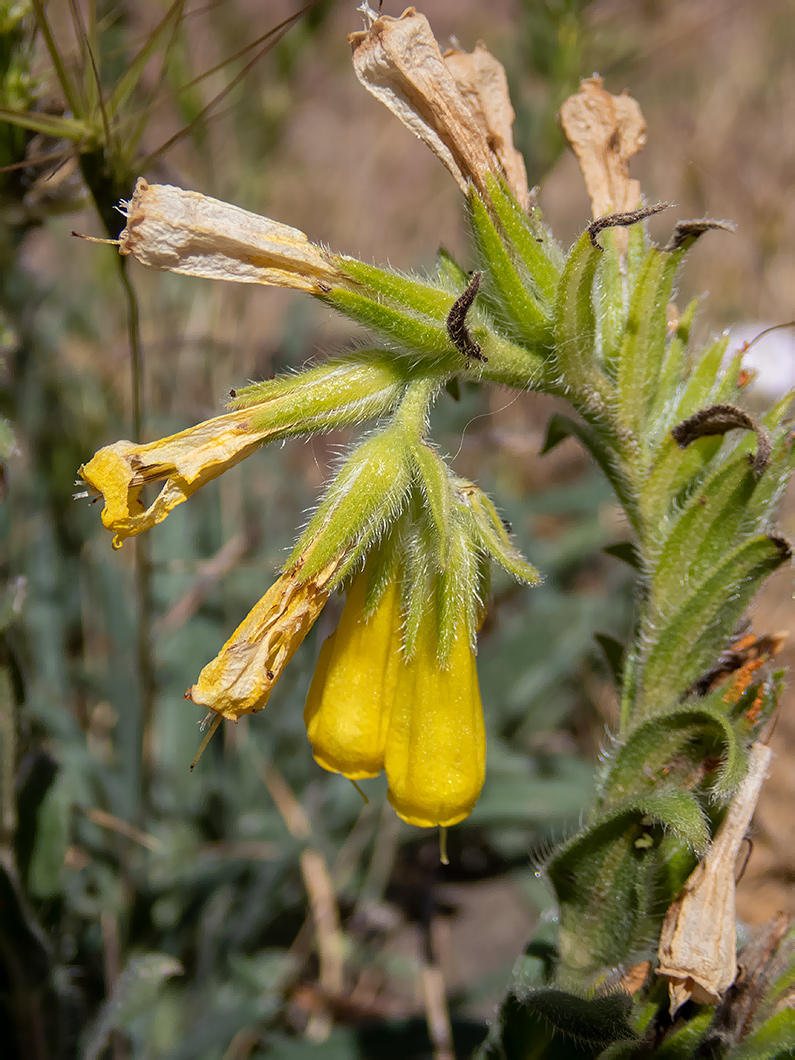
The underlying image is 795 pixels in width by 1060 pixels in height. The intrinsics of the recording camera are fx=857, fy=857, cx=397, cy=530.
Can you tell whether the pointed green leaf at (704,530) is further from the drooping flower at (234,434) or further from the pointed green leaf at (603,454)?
the drooping flower at (234,434)

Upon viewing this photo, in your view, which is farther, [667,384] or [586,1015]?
[667,384]

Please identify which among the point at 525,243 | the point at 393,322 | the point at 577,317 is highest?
the point at 525,243

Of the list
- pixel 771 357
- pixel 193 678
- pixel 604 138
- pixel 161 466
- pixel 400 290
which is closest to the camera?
pixel 161 466

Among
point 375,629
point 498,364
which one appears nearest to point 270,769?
point 375,629

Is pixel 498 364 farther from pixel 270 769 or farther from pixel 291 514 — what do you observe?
pixel 291 514

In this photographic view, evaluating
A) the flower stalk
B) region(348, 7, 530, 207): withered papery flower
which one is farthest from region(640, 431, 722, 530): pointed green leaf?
region(348, 7, 530, 207): withered papery flower

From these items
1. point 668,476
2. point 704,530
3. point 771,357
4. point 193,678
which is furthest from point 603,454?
point 771,357

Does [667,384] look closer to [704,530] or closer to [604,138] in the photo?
[704,530]

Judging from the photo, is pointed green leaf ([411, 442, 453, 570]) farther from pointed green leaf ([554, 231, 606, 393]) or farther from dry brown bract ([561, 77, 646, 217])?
dry brown bract ([561, 77, 646, 217])

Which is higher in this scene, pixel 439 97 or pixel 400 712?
pixel 439 97
